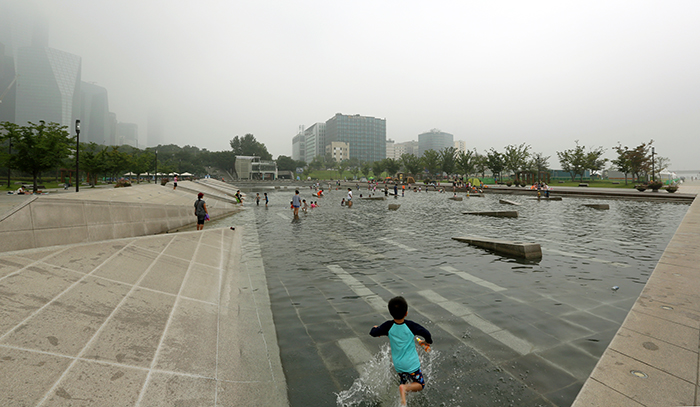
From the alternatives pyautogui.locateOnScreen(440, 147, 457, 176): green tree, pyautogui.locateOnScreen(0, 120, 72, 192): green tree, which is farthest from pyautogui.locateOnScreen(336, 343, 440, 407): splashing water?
pyautogui.locateOnScreen(440, 147, 457, 176): green tree

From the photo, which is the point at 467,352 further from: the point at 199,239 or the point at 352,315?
the point at 199,239

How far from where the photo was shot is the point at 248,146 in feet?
566

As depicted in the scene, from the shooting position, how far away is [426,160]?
100m

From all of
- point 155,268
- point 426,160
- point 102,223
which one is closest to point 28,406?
point 155,268

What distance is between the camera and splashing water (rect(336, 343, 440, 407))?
356 centimetres

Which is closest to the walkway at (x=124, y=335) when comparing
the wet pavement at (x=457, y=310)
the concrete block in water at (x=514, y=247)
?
the wet pavement at (x=457, y=310)

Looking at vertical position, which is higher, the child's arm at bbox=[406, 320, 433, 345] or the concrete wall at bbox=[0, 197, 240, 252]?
the concrete wall at bbox=[0, 197, 240, 252]

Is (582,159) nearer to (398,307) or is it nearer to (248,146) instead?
(398,307)

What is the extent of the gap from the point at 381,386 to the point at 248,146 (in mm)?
179971

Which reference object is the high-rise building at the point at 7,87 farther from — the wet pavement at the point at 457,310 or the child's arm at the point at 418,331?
the child's arm at the point at 418,331

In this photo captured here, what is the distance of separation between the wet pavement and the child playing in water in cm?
23

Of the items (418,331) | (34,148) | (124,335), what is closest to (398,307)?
(418,331)

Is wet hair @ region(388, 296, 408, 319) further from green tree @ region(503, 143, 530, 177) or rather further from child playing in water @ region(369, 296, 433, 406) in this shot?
green tree @ region(503, 143, 530, 177)

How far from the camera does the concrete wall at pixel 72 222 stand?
7.11 meters
